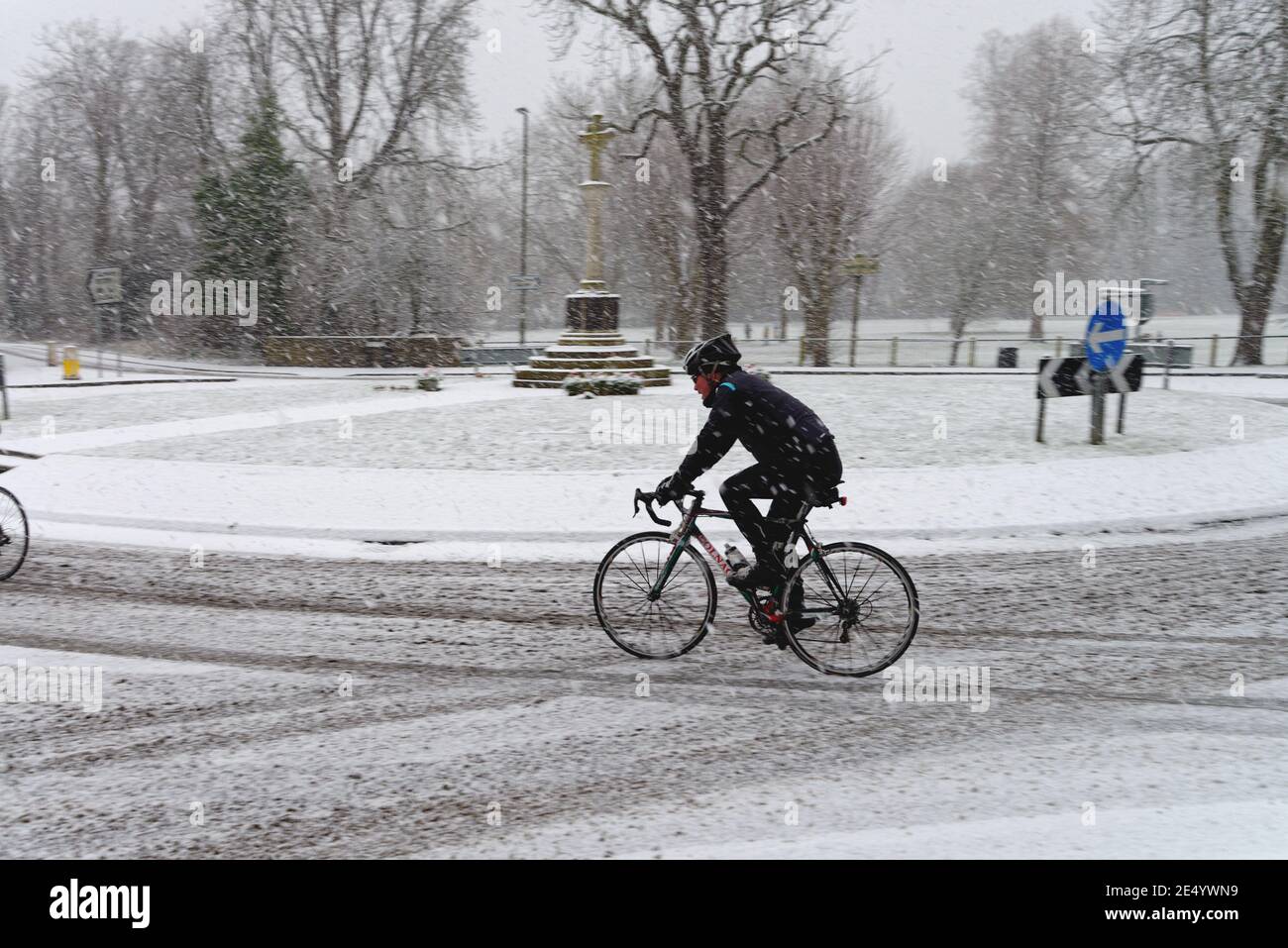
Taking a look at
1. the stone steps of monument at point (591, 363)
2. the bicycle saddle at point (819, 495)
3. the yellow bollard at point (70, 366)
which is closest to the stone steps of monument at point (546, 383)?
the stone steps of monument at point (591, 363)

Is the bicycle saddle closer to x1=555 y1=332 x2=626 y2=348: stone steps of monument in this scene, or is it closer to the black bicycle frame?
the black bicycle frame

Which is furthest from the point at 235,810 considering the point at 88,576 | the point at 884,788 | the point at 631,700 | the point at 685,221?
the point at 685,221

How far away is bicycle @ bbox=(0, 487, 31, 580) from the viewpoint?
318 inches

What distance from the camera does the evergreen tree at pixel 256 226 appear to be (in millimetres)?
43438

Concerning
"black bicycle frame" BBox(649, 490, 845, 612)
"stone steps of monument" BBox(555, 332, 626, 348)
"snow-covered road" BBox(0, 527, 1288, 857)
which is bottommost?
"snow-covered road" BBox(0, 527, 1288, 857)

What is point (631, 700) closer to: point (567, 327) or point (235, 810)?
point (235, 810)

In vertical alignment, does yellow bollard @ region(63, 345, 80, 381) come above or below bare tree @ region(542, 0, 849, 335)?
below

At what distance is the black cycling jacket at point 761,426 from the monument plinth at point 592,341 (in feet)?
56.1

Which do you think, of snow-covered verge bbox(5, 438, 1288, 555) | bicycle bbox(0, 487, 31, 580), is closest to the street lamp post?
snow-covered verge bbox(5, 438, 1288, 555)

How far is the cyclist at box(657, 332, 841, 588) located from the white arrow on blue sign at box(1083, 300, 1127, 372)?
8.82m

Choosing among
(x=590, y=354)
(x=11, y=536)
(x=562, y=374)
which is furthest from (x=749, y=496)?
(x=590, y=354)

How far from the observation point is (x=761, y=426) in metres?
5.61

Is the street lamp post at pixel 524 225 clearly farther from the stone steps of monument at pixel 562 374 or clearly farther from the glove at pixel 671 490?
the glove at pixel 671 490

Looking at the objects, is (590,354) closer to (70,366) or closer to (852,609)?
(70,366)
